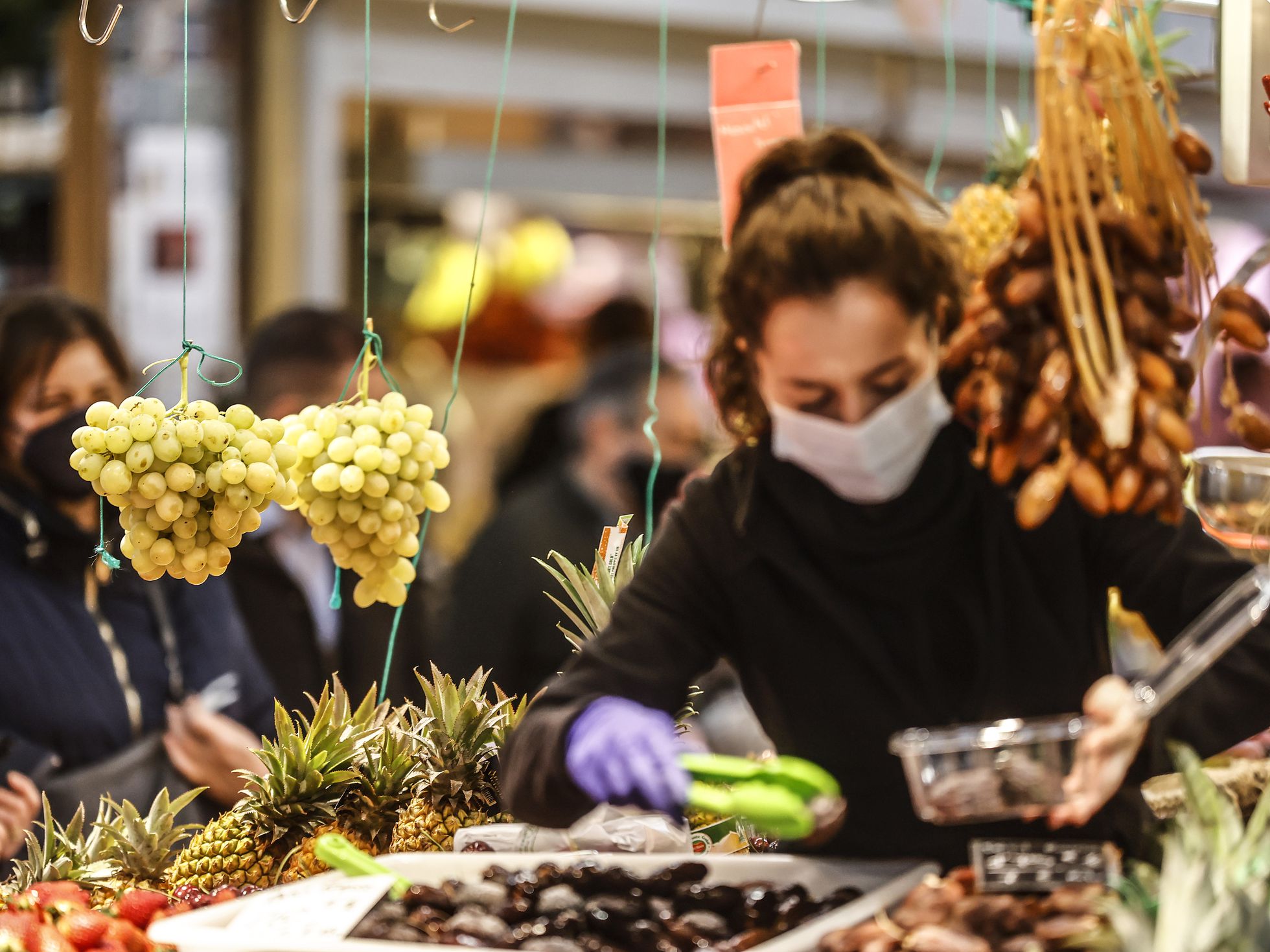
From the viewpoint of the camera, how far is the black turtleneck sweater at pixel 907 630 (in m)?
1.64

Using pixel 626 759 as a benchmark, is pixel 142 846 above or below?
below

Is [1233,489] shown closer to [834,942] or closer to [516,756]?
[834,942]

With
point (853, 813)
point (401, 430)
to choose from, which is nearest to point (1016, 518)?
point (853, 813)

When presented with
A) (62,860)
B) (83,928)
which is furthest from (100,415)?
(62,860)

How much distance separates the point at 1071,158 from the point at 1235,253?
465cm

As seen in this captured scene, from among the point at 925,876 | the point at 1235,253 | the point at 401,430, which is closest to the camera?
the point at 925,876

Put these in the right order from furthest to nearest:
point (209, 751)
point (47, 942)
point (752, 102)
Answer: point (209, 751), point (752, 102), point (47, 942)

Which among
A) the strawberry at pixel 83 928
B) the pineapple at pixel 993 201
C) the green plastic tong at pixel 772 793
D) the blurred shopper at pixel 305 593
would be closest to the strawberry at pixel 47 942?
the strawberry at pixel 83 928

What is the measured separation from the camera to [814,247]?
1.61m

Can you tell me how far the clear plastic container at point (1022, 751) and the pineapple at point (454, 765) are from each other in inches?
34.1

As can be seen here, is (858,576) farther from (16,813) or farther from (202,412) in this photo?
(16,813)

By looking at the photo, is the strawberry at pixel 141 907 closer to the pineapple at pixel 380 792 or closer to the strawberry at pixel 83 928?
the strawberry at pixel 83 928

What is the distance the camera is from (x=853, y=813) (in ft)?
5.64

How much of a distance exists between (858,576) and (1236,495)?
0.46 meters
